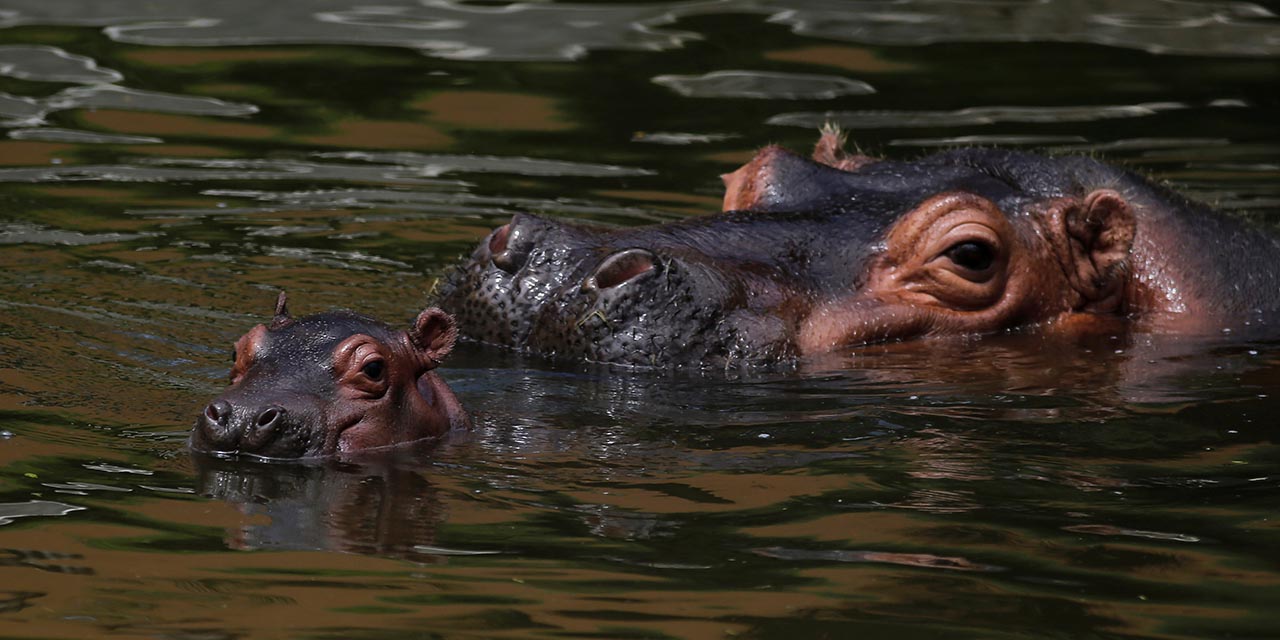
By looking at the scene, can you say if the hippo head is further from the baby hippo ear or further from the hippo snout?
the hippo snout

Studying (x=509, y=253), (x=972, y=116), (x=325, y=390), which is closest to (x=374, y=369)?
(x=325, y=390)

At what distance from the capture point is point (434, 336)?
6.48 meters

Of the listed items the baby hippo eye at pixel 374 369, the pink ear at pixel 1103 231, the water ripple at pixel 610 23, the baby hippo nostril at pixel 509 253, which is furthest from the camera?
the water ripple at pixel 610 23

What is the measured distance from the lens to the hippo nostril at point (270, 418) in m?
5.95

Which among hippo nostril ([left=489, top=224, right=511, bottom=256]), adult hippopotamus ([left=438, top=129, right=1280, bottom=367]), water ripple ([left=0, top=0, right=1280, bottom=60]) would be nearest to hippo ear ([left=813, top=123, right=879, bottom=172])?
adult hippopotamus ([left=438, top=129, right=1280, bottom=367])

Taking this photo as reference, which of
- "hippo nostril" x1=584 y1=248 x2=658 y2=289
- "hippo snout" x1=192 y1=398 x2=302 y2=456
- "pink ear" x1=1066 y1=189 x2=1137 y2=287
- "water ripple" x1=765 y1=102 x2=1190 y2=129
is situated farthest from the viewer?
"water ripple" x1=765 y1=102 x2=1190 y2=129

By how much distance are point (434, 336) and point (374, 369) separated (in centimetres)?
40

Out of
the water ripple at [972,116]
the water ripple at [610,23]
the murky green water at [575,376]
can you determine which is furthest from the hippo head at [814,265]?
the water ripple at [610,23]

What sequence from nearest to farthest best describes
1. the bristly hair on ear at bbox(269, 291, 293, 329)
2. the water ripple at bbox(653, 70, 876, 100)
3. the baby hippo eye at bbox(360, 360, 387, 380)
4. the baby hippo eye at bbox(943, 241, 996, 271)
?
the baby hippo eye at bbox(360, 360, 387, 380), the bristly hair on ear at bbox(269, 291, 293, 329), the baby hippo eye at bbox(943, 241, 996, 271), the water ripple at bbox(653, 70, 876, 100)

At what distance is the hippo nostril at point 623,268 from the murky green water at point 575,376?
0.34 meters

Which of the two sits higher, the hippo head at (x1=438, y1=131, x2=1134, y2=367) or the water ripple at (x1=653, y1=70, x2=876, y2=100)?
the water ripple at (x1=653, y1=70, x2=876, y2=100)

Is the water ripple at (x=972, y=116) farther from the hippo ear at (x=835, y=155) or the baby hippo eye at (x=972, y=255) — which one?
the baby hippo eye at (x=972, y=255)

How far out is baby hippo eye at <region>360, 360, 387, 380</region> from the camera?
609 cm

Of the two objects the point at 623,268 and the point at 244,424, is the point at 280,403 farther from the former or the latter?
the point at 623,268
